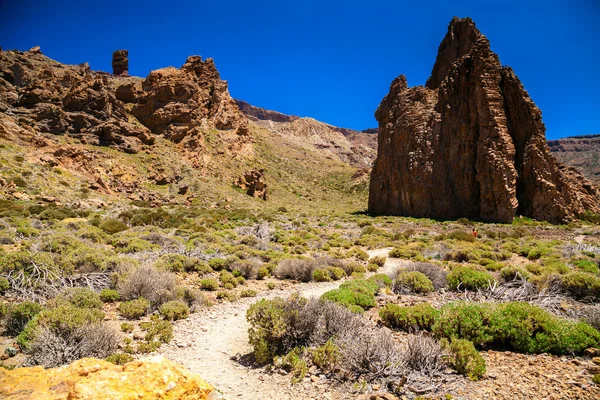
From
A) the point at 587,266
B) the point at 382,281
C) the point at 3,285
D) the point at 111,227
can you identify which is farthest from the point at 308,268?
the point at 111,227

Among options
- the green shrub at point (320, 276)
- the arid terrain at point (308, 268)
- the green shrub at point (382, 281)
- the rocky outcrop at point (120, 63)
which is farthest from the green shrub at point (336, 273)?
the rocky outcrop at point (120, 63)

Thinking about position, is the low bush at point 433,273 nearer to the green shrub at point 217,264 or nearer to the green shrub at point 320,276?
the green shrub at point 320,276

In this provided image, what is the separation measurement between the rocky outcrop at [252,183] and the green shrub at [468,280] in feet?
131

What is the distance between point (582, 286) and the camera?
7.56 metres

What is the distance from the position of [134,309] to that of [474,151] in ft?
106

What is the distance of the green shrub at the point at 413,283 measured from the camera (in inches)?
348

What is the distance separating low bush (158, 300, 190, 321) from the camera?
22.3 ft

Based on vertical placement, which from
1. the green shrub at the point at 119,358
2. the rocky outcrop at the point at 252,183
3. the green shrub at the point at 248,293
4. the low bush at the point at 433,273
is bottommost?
the green shrub at the point at 248,293

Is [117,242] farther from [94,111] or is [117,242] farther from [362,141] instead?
[362,141]

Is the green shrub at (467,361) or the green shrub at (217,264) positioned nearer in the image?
the green shrub at (467,361)

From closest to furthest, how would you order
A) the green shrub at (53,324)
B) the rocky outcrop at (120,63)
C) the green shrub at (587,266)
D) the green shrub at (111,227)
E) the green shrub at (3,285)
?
the green shrub at (53,324) < the green shrub at (3,285) < the green shrub at (587,266) < the green shrub at (111,227) < the rocky outcrop at (120,63)

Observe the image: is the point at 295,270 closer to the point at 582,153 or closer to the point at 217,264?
the point at 217,264

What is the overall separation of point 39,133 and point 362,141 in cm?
13815

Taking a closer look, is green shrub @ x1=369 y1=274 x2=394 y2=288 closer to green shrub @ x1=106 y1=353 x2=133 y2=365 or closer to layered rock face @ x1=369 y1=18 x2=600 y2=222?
green shrub @ x1=106 y1=353 x2=133 y2=365
